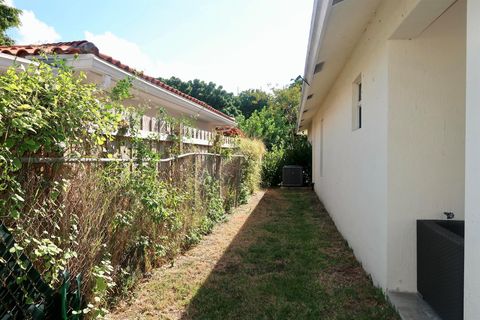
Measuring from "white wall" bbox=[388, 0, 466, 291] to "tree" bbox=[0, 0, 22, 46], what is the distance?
66.2 ft

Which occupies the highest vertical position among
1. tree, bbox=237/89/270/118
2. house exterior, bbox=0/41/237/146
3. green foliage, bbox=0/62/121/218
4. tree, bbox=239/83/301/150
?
tree, bbox=237/89/270/118

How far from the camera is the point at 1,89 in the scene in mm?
2279

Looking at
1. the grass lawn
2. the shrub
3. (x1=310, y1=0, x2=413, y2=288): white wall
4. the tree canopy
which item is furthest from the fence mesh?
the tree canopy

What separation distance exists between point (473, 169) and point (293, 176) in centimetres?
1449

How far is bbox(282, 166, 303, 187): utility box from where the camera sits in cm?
1644

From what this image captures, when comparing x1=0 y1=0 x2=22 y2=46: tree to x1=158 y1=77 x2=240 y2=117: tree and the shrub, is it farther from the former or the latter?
the shrub

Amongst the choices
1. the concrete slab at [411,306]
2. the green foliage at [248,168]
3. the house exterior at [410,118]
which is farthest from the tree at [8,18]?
the concrete slab at [411,306]

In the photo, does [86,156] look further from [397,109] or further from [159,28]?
[159,28]

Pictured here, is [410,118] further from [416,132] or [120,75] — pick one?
[120,75]

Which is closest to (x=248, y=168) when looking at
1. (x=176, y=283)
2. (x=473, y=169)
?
(x=176, y=283)

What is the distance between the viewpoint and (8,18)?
18781 mm

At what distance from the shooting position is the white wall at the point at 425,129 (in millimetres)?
3436

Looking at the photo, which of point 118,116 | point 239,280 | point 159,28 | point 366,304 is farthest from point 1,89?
point 159,28

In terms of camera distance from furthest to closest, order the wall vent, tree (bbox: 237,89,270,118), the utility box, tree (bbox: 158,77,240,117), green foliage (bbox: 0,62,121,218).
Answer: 1. tree (bbox: 237,89,270,118)
2. tree (bbox: 158,77,240,117)
3. the utility box
4. the wall vent
5. green foliage (bbox: 0,62,121,218)
